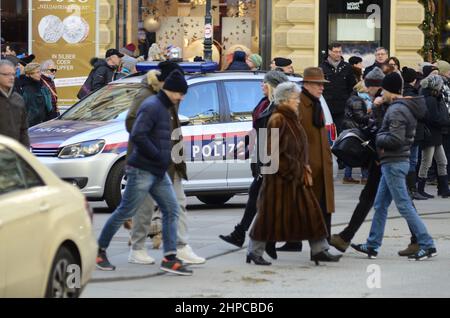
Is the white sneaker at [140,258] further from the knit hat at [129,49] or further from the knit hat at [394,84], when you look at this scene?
the knit hat at [129,49]

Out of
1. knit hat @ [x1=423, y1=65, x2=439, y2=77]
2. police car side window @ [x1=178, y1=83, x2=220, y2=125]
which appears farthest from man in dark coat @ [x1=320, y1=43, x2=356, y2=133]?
police car side window @ [x1=178, y1=83, x2=220, y2=125]

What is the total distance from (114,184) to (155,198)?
4353 millimetres

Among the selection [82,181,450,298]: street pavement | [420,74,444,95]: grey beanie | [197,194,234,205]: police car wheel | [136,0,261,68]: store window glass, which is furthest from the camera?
[136,0,261,68]: store window glass

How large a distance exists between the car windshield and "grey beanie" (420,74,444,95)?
4.58m

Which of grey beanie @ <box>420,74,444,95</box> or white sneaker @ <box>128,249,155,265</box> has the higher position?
grey beanie @ <box>420,74,444,95</box>

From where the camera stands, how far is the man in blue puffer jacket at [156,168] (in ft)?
35.3

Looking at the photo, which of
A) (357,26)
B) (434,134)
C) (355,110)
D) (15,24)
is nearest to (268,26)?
(357,26)

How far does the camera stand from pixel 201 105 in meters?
15.9

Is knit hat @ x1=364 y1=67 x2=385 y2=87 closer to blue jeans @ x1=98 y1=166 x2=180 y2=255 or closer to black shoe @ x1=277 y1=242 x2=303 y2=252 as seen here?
black shoe @ x1=277 y1=242 x2=303 y2=252

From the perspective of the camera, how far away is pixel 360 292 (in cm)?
1010

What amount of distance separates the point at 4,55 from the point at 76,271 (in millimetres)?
13828

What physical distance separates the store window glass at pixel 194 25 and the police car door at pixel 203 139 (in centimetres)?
835

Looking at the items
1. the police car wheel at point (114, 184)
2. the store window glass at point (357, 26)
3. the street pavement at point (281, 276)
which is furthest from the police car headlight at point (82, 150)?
the store window glass at point (357, 26)

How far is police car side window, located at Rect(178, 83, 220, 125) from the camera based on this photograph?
51.8ft
